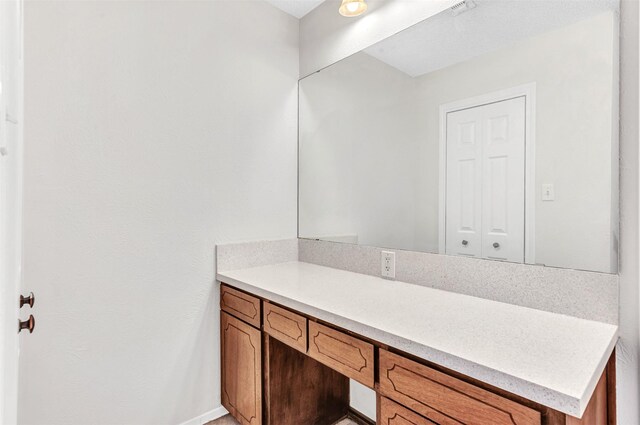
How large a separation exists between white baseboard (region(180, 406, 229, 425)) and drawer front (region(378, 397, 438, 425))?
46.2 inches

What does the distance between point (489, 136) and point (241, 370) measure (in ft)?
5.22

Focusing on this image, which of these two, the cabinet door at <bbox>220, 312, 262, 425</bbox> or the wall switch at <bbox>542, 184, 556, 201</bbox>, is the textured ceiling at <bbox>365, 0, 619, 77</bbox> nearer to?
the wall switch at <bbox>542, 184, 556, 201</bbox>

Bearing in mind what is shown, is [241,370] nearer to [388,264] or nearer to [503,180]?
[388,264]

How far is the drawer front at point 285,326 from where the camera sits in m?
1.34

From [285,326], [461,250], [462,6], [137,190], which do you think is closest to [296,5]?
[462,6]

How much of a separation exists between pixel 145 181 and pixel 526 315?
1685 millimetres

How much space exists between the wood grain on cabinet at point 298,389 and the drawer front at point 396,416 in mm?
653

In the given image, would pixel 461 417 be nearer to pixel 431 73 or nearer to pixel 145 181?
pixel 431 73

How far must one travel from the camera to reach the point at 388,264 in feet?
5.59

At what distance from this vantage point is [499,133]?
1.34 meters

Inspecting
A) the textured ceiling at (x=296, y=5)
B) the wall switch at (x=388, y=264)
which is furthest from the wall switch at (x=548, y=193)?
the textured ceiling at (x=296, y=5)

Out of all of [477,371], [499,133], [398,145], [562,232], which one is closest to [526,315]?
[562,232]

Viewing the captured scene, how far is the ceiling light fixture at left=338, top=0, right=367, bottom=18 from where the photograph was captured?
1.73 metres

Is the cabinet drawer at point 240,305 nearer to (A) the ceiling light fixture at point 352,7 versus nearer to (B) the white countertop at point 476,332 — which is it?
(B) the white countertop at point 476,332
